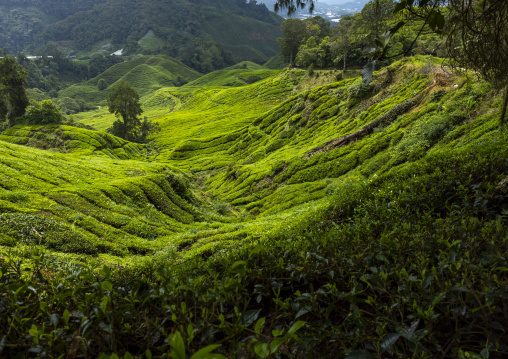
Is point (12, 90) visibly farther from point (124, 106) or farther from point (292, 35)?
point (292, 35)

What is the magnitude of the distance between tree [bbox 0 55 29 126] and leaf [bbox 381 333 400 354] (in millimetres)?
68654

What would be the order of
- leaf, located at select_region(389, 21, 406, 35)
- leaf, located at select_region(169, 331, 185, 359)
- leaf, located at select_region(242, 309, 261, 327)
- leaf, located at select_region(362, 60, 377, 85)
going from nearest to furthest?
1. leaf, located at select_region(169, 331, 185, 359)
2. leaf, located at select_region(242, 309, 261, 327)
3. leaf, located at select_region(389, 21, 406, 35)
4. leaf, located at select_region(362, 60, 377, 85)

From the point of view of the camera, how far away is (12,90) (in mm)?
49344

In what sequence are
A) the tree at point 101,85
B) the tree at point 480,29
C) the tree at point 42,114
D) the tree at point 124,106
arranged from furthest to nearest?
the tree at point 101,85
the tree at point 124,106
the tree at point 42,114
the tree at point 480,29

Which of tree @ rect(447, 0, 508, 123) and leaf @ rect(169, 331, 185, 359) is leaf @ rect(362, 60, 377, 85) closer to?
tree @ rect(447, 0, 508, 123)

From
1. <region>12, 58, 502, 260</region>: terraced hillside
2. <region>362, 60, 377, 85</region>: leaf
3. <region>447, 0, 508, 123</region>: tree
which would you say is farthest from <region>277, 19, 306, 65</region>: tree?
<region>362, 60, 377, 85</region>: leaf

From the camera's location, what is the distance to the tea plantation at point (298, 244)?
2.12 metres

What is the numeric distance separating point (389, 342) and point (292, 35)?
4262 inches

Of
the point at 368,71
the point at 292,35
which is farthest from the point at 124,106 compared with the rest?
the point at 368,71

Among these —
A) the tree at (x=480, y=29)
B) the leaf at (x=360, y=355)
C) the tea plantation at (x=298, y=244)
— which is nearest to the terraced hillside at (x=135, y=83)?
the tea plantation at (x=298, y=244)

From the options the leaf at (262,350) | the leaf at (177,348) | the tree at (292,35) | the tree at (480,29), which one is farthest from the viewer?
the tree at (292,35)

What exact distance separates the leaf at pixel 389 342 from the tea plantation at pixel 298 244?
0.04 feet

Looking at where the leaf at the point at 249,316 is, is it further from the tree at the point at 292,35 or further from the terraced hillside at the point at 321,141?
the tree at the point at 292,35

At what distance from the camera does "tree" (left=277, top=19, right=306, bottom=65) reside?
309 feet
